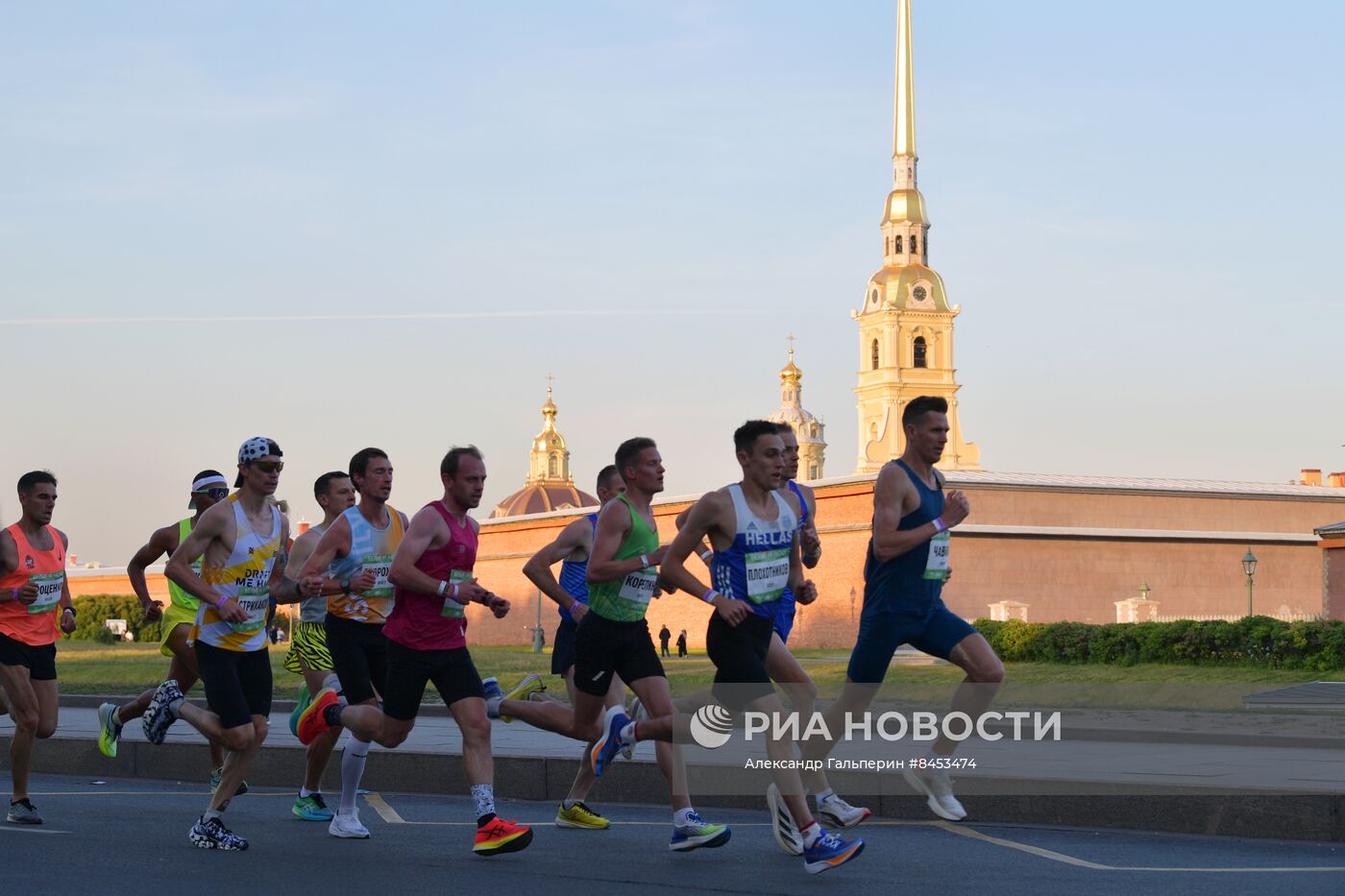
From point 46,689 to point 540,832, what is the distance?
307 centimetres

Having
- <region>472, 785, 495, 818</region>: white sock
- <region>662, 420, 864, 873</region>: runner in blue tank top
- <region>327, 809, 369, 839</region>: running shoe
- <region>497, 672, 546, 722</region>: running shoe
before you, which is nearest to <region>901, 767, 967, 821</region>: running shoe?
<region>662, 420, 864, 873</region>: runner in blue tank top

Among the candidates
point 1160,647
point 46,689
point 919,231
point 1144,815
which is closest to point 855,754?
point 1144,815

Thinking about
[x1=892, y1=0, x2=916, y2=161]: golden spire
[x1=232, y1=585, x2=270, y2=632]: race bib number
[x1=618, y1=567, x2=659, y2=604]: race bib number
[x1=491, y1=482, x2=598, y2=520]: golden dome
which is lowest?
[x1=232, y1=585, x2=270, y2=632]: race bib number

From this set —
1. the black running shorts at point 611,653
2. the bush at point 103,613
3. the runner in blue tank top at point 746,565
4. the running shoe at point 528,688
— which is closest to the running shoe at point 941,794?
the runner in blue tank top at point 746,565

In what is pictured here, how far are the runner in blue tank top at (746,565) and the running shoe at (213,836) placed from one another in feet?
8.00

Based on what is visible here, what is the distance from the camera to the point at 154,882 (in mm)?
7574

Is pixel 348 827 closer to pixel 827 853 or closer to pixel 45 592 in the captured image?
pixel 45 592

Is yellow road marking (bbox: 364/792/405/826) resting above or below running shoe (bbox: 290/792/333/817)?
below

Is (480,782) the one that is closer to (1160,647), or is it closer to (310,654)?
(310,654)

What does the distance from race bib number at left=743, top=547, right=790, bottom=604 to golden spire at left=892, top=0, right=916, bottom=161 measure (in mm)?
119137

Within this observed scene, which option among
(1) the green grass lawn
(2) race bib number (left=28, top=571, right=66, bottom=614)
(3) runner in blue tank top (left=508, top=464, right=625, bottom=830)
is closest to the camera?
(3) runner in blue tank top (left=508, top=464, right=625, bottom=830)

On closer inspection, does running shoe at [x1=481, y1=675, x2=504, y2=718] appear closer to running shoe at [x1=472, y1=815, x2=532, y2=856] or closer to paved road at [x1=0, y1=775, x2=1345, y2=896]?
paved road at [x1=0, y1=775, x2=1345, y2=896]

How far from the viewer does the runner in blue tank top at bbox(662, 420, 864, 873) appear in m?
8.19

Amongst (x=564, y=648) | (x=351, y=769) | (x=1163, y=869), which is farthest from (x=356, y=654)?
(x=1163, y=869)
